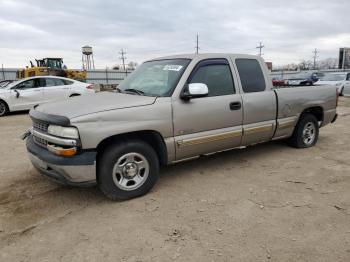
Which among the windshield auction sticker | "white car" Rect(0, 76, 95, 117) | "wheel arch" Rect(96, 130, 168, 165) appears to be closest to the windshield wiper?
the windshield auction sticker

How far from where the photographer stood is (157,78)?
4.66m

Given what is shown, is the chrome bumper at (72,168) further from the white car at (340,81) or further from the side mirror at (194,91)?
the white car at (340,81)

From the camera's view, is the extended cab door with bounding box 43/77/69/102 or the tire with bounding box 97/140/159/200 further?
the extended cab door with bounding box 43/77/69/102

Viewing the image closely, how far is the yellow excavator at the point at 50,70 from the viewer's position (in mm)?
21625

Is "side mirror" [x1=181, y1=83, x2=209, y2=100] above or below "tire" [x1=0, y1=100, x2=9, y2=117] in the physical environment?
above

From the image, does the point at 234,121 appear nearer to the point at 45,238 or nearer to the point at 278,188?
the point at 278,188

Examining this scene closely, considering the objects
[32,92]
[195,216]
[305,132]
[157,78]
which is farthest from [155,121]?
[32,92]

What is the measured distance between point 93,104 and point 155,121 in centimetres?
78

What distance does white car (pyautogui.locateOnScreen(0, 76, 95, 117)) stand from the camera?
12312 mm

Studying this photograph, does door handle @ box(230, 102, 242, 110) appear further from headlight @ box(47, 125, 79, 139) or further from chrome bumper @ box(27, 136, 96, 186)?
headlight @ box(47, 125, 79, 139)

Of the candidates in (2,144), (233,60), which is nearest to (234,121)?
(233,60)

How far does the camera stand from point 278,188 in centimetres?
434

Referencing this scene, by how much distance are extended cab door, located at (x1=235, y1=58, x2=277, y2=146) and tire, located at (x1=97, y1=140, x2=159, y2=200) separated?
171 centimetres

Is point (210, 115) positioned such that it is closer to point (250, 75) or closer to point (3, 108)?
point (250, 75)
